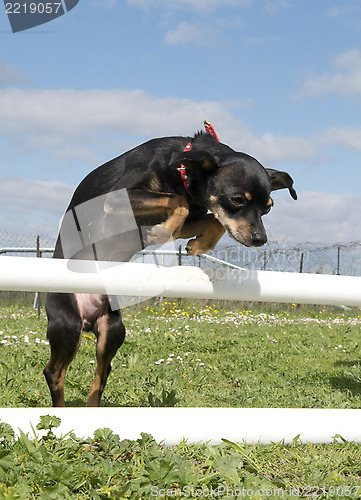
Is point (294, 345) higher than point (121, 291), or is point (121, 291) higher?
point (121, 291)

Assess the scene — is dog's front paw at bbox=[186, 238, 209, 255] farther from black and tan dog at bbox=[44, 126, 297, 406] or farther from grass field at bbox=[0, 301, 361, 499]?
grass field at bbox=[0, 301, 361, 499]

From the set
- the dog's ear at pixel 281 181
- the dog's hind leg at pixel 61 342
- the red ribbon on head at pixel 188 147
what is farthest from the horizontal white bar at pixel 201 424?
the dog's ear at pixel 281 181

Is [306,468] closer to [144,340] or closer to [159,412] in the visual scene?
[159,412]

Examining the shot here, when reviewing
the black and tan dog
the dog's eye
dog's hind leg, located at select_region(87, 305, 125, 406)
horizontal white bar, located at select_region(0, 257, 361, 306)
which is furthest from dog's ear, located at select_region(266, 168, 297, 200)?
dog's hind leg, located at select_region(87, 305, 125, 406)

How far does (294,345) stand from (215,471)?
5508mm

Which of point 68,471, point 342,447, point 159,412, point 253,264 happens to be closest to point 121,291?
point 159,412

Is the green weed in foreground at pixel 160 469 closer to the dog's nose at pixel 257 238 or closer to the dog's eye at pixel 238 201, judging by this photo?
the dog's nose at pixel 257 238

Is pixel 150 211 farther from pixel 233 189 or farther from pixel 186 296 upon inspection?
pixel 186 296

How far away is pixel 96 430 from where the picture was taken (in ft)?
7.52

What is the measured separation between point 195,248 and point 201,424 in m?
1.27

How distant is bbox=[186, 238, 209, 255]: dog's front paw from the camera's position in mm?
3303

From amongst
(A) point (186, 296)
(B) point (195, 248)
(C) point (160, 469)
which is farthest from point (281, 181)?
(C) point (160, 469)

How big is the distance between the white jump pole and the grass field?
0.07 meters

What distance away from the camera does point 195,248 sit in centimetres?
332
